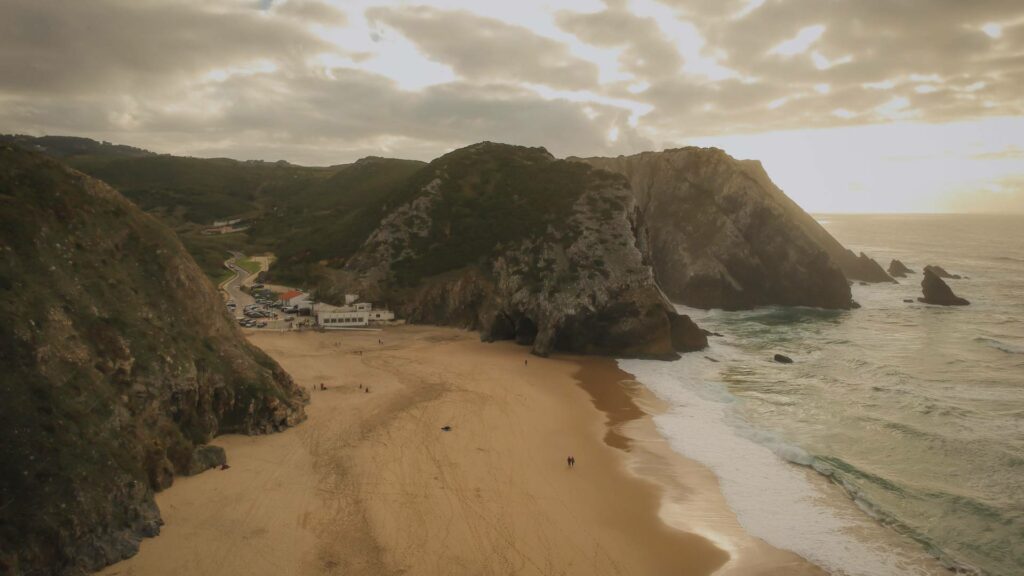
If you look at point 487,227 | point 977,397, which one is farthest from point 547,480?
point 487,227

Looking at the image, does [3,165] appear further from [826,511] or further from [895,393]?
[895,393]

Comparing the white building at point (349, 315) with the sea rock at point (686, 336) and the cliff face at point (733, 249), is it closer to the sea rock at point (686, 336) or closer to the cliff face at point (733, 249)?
the sea rock at point (686, 336)

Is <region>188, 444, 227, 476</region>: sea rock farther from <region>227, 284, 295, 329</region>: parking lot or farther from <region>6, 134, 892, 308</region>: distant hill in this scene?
<region>6, 134, 892, 308</region>: distant hill

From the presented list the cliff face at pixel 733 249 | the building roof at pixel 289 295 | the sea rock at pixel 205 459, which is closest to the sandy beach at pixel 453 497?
the sea rock at pixel 205 459

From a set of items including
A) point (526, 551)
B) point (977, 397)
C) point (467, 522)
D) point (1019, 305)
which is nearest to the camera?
point (526, 551)

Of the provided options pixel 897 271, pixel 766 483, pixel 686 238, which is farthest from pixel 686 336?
pixel 897 271

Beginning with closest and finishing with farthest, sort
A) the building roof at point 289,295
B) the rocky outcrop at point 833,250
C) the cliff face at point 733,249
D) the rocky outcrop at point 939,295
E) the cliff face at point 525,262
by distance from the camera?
the cliff face at point 525,262 → the building roof at point 289,295 → the rocky outcrop at point 939,295 → the cliff face at point 733,249 → the rocky outcrop at point 833,250

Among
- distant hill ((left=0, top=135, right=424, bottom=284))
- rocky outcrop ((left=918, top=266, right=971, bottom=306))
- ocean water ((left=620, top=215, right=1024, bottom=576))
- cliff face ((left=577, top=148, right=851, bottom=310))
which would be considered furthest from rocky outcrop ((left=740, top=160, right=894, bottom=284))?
distant hill ((left=0, top=135, right=424, bottom=284))
